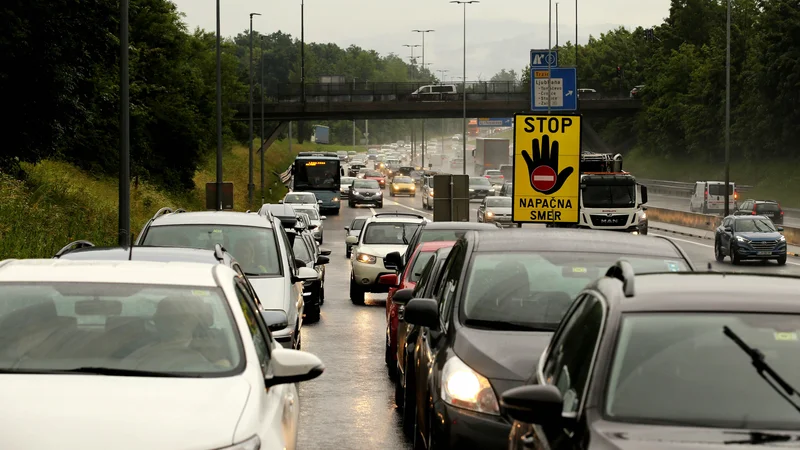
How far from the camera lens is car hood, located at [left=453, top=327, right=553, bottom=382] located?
26.2 ft

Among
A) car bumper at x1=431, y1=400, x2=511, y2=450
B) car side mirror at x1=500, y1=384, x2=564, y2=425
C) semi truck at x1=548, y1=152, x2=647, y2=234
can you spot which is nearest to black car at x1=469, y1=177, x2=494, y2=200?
semi truck at x1=548, y1=152, x2=647, y2=234

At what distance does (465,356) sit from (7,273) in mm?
2698

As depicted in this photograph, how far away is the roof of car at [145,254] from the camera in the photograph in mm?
8617

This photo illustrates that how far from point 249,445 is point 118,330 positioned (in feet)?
4.85

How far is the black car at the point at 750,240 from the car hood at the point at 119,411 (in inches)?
1439

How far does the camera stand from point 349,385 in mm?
14844

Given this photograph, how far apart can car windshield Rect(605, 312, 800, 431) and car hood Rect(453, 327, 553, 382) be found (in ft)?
7.98

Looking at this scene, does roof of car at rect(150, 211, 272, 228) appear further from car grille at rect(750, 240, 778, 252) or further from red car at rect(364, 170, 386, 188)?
red car at rect(364, 170, 386, 188)

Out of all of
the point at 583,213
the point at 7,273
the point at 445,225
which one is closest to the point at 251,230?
the point at 445,225

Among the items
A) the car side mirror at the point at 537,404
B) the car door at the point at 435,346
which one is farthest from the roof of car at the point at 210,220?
the car side mirror at the point at 537,404

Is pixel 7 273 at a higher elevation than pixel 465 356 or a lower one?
higher

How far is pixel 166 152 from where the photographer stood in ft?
209

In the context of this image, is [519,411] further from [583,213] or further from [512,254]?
[583,213]

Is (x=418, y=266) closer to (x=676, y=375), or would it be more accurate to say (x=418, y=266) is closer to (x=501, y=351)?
(x=501, y=351)
